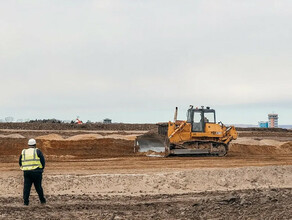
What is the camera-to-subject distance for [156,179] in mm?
17156

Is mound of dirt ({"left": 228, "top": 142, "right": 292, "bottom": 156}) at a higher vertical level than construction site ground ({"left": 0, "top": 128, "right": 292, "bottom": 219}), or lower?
higher

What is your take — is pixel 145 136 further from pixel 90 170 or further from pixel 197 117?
pixel 90 170

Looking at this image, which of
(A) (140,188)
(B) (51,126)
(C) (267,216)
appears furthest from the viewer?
(B) (51,126)

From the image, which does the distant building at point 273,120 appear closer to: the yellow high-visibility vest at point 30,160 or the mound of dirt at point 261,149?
the mound of dirt at point 261,149

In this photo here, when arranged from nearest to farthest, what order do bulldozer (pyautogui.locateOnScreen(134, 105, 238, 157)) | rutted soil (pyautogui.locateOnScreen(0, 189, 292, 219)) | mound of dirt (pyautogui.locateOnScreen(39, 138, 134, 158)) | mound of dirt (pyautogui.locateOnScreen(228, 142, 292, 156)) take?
1. rutted soil (pyautogui.locateOnScreen(0, 189, 292, 219))
2. bulldozer (pyautogui.locateOnScreen(134, 105, 238, 157))
3. mound of dirt (pyautogui.locateOnScreen(39, 138, 134, 158))
4. mound of dirt (pyautogui.locateOnScreen(228, 142, 292, 156))

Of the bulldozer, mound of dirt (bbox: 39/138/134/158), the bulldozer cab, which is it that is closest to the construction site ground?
the bulldozer

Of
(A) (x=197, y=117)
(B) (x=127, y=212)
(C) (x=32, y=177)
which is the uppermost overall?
(A) (x=197, y=117)

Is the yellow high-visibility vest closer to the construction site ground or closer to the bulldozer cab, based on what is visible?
the construction site ground

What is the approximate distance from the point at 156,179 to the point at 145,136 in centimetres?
1266

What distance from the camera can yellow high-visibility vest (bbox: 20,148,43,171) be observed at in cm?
1228

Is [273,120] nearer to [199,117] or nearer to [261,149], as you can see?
[261,149]

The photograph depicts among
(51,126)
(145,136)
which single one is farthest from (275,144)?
(51,126)

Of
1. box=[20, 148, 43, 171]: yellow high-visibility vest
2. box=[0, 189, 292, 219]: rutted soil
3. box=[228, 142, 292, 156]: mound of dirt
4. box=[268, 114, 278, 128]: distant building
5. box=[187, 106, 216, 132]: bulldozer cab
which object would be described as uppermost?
box=[268, 114, 278, 128]: distant building

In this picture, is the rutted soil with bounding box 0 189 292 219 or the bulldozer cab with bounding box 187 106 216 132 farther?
the bulldozer cab with bounding box 187 106 216 132
